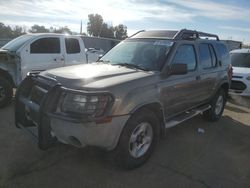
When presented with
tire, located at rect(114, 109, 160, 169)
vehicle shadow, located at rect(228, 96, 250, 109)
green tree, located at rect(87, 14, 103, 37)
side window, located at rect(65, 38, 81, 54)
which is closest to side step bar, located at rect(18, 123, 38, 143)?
tire, located at rect(114, 109, 160, 169)

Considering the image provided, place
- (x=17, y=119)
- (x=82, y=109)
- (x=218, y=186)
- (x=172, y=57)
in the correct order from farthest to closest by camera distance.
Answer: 1. (x=172, y=57)
2. (x=17, y=119)
3. (x=218, y=186)
4. (x=82, y=109)

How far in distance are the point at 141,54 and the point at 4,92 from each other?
4009mm

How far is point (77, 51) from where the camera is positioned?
336 inches

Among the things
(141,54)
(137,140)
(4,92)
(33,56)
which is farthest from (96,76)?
(33,56)

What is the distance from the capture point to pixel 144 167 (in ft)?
12.8

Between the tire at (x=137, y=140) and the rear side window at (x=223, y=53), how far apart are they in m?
3.05

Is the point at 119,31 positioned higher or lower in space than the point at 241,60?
higher

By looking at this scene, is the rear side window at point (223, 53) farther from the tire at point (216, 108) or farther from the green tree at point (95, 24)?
the green tree at point (95, 24)

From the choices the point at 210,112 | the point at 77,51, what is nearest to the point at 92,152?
the point at 210,112

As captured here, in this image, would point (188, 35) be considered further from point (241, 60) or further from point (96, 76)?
point (241, 60)

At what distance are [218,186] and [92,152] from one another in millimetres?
1949

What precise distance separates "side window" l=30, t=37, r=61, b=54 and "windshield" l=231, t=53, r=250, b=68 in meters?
6.61

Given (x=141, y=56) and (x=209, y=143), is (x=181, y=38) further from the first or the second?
(x=209, y=143)

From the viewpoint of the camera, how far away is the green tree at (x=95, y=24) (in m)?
66.7
